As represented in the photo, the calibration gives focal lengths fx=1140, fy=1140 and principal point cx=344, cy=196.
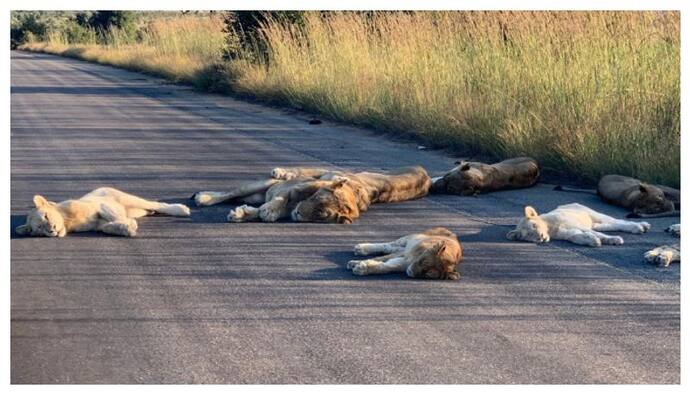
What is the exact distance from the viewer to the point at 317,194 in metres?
8.98

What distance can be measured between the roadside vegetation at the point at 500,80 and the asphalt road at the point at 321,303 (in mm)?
1196

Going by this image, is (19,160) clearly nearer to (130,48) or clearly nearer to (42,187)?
(42,187)

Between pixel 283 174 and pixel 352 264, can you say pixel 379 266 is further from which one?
pixel 283 174

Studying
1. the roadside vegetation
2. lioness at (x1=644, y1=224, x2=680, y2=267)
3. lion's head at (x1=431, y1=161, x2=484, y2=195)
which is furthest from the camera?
the roadside vegetation

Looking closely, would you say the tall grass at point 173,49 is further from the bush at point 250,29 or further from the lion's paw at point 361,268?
the lion's paw at point 361,268

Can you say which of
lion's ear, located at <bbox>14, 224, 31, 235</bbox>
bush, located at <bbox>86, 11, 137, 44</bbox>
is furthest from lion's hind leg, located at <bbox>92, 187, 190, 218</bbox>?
bush, located at <bbox>86, 11, 137, 44</bbox>

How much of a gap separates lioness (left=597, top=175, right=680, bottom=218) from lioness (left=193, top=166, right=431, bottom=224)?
5.24ft

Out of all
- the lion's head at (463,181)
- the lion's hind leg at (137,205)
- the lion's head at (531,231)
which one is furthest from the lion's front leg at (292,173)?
the lion's head at (531,231)

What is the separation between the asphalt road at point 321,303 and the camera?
537 cm

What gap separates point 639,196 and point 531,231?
150 centimetres

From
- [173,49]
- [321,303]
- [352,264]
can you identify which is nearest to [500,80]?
[352,264]

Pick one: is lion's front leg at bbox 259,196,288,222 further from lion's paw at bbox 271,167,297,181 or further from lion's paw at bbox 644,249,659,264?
lion's paw at bbox 644,249,659,264

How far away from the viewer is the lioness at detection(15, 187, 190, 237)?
8.27 metres

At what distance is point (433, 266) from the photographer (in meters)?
7.15
